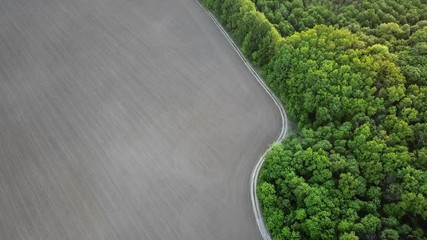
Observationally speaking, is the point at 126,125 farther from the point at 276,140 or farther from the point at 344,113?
the point at 344,113

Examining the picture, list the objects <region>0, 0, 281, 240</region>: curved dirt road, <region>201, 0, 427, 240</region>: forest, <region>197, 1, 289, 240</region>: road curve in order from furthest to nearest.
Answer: <region>0, 0, 281, 240</region>: curved dirt road, <region>197, 1, 289, 240</region>: road curve, <region>201, 0, 427, 240</region>: forest

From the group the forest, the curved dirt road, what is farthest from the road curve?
the forest

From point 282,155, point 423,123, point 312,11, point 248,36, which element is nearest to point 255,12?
point 248,36

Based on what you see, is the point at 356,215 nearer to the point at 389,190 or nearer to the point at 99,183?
the point at 389,190

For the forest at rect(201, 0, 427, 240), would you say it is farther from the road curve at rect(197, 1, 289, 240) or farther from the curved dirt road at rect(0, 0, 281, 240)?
the curved dirt road at rect(0, 0, 281, 240)

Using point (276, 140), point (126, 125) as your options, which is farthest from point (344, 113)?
point (126, 125)

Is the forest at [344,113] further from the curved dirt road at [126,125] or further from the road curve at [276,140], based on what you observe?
the curved dirt road at [126,125]
